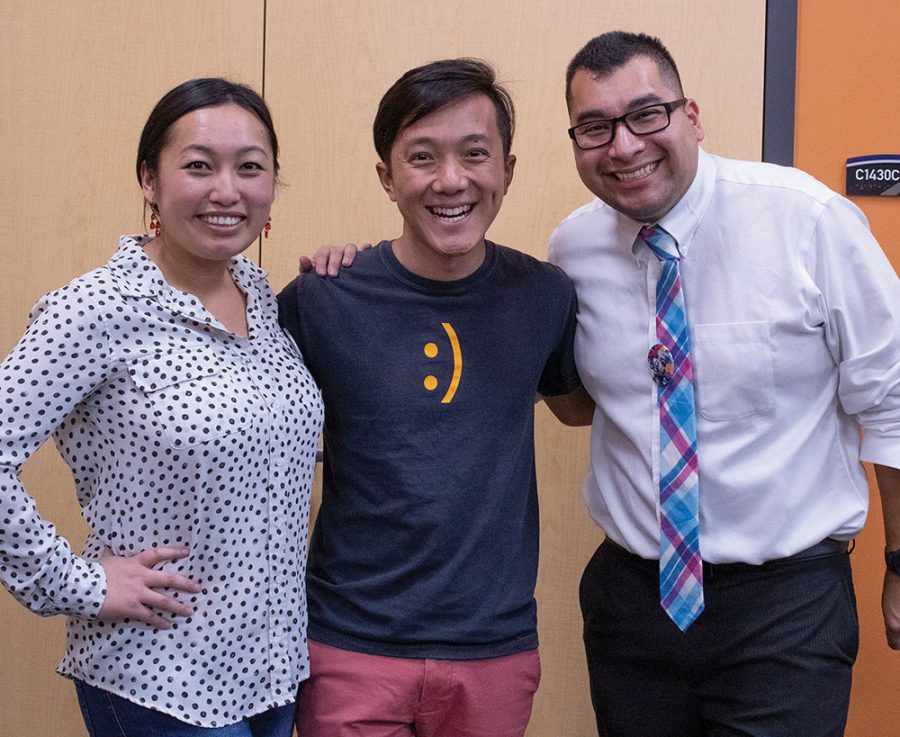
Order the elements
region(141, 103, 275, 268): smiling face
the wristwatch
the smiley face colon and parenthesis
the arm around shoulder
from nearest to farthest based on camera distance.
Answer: region(141, 103, 275, 268): smiling face, the smiley face colon and parenthesis, the wristwatch, the arm around shoulder

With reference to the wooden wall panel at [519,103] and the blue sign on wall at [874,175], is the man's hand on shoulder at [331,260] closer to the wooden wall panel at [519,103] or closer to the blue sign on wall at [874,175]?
the wooden wall panel at [519,103]

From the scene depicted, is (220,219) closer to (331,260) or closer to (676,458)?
(331,260)

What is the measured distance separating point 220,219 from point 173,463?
0.37 meters

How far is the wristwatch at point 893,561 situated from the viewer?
179 centimetres

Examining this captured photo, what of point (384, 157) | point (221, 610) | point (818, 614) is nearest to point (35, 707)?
point (221, 610)

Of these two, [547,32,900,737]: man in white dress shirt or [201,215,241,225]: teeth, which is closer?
[201,215,241,225]: teeth

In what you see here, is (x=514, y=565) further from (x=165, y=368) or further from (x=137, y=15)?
(x=137, y=15)

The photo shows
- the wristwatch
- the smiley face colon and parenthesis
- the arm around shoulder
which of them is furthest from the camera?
the arm around shoulder

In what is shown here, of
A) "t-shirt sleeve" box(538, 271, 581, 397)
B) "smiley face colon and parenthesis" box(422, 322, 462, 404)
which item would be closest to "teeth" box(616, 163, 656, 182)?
"t-shirt sleeve" box(538, 271, 581, 397)

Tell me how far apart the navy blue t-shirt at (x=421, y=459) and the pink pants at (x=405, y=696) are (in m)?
0.02

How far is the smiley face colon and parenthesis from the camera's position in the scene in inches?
65.4

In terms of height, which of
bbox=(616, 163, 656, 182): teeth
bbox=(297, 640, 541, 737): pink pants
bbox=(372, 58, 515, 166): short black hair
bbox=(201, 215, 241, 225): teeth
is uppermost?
bbox=(372, 58, 515, 166): short black hair

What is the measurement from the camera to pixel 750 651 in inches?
67.2

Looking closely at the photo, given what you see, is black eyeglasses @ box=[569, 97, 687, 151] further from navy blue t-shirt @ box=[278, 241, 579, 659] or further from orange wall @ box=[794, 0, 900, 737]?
orange wall @ box=[794, 0, 900, 737]
